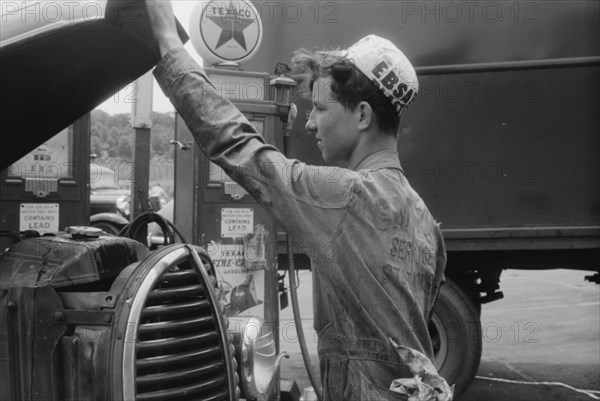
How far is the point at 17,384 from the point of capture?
1547 millimetres

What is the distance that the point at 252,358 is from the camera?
198 cm

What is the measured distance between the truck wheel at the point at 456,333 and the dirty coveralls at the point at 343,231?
2.98 m

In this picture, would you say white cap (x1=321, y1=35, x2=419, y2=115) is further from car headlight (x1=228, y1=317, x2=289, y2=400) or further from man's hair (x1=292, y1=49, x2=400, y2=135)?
car headlight (x1=228, y1=317, x2=289, y2=400)

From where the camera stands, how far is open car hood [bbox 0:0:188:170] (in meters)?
1.55

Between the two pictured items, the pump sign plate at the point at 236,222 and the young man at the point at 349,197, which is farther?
the pump sign plate at the point at 236,222

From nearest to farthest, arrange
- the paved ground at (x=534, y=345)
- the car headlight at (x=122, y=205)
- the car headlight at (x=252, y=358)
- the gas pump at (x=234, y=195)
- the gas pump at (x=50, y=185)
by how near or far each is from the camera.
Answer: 1. the car headlight at (x=252, y=358)
2. the gas pump at (x=50, y=185)
3. the gas pump at (x=234, y=195)
4. the paved ground at (x=534, y=345)
5. the car headlight at (x=122, y=205)

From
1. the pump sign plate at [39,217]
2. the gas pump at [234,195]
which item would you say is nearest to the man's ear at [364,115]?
the gas pump at [234,195]

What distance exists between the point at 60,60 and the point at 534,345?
572 cm

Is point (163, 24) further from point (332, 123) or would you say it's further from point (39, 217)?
point (39, 217)

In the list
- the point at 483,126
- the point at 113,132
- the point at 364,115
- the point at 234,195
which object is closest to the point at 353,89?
the point at 364,115

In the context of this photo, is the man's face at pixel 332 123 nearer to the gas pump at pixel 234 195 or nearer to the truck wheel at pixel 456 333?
the gas pump at pixel 234 195

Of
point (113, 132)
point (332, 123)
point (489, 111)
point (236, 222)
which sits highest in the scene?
point (489, 111)

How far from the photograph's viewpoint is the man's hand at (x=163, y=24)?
59.3 inches

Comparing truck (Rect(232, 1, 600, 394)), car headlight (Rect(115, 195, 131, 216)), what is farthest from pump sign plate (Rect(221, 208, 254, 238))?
car headlight (Rect(115, 195, 131, 216))
